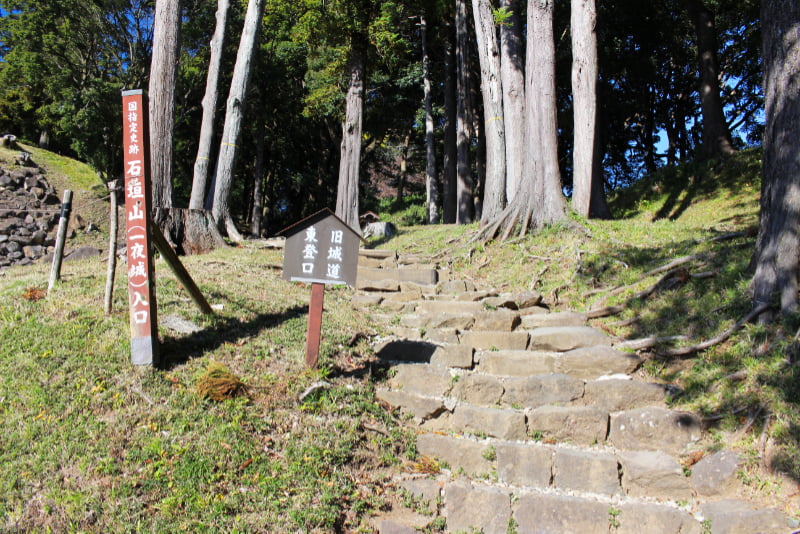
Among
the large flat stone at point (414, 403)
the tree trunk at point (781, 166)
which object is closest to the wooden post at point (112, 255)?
the large flat stone at point (414, 403)

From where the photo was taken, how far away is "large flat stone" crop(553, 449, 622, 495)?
13.6 ft

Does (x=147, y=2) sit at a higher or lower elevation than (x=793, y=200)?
higher

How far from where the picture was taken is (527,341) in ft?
20.4

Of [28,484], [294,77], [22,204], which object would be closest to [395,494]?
[28,484]

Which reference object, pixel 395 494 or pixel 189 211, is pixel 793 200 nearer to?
pixel 395 494

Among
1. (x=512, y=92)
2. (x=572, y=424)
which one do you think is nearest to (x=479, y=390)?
(x=572, y=424)

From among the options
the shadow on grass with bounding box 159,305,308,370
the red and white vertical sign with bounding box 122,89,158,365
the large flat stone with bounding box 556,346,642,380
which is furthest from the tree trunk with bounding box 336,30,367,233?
the large flat stone with bounding box 556,346,642,380

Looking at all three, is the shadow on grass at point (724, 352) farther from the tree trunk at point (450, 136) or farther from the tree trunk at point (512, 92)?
the tree trunk at point (450, 136)

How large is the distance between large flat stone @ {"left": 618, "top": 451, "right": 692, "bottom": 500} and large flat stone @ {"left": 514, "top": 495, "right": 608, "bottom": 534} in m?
0.36

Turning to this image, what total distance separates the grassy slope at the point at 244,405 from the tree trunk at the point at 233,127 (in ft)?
14.6

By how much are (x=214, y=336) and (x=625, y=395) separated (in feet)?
13.5

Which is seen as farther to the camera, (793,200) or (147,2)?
(147,2)

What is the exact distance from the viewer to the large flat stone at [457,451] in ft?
14.9

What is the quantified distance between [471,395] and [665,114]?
83.2 feet
